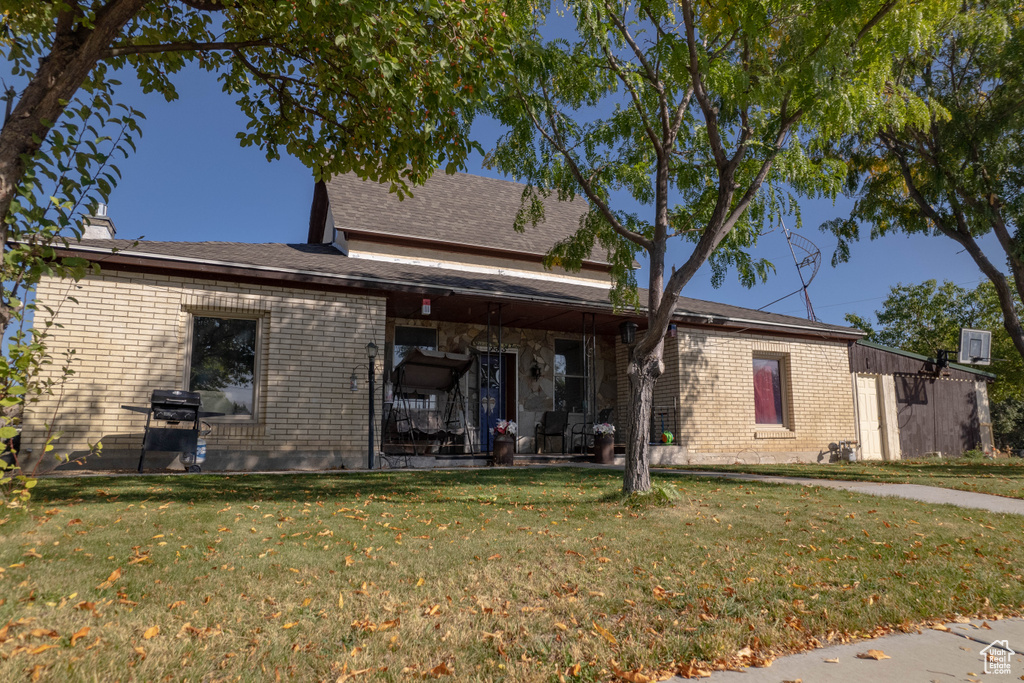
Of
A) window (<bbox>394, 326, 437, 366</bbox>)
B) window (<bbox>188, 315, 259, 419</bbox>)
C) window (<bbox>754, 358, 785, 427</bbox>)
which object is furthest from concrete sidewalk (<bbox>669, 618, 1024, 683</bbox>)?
window (<bbox>754, 358, 785, 427</bbox>)

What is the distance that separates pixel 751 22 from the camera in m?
6.39

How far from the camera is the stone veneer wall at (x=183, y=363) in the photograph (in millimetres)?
9258

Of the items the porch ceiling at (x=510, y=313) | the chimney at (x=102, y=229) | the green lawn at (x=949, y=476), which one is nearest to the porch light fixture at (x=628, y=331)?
the porch ceiling at (x=510, y=313)

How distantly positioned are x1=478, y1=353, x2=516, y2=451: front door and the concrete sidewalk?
1055 cm

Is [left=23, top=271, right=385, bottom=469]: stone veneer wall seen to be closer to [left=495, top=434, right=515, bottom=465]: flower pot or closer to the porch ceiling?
the porch ceiling

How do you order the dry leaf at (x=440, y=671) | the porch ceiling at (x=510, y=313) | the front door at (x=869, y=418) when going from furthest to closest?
the front door at (x=869, y=418) < the porch ceiling at (x=510, y=313) < the dry leaf at (x=440, y=671)

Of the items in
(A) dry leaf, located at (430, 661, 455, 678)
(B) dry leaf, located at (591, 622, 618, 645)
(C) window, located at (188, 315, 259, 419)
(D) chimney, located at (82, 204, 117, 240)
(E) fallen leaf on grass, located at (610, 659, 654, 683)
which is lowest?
(E) fallen leaf on grass, located at (610, 659, 654, 683)

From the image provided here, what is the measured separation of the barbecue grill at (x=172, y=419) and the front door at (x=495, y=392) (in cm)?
596

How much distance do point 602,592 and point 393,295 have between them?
881 cm

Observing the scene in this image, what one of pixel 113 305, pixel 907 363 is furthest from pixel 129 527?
pixel 907 363

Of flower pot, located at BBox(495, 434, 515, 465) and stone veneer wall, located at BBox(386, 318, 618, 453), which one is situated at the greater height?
stone veneer wall, located at BBox(386, 318, 618, 453)

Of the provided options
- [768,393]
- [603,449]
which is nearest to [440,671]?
[603,449]

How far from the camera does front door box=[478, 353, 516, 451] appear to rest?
1406 centimetres

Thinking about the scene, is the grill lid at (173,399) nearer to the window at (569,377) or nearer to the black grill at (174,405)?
the black grill at (174,405)
